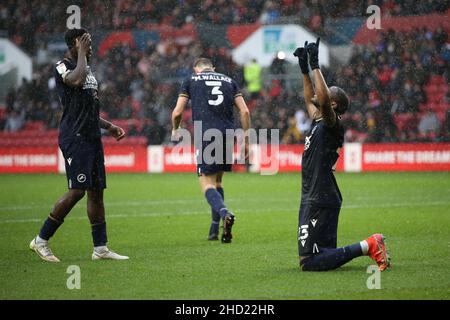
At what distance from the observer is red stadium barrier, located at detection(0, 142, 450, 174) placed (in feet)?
84.4

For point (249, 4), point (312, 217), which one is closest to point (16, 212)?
point (312, 217)

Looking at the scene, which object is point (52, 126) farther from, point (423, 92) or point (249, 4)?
point (423, 92)

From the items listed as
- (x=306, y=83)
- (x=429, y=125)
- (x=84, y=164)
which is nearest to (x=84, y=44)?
(x=84, y=164)

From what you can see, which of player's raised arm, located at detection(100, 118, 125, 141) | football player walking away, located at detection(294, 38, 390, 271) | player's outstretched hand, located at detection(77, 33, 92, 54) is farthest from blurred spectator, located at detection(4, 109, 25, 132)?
football player walking away, located at detection(294, 38, 390, 271)

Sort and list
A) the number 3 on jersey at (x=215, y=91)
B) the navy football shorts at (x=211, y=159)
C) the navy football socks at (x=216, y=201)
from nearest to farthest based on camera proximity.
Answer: the navy football socks at (x=216, y=201) < the navy football shorts at (x=211, y=159) < the number 3 on jersey at (x=215, y=91)

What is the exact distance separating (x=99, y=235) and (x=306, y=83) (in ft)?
8.91

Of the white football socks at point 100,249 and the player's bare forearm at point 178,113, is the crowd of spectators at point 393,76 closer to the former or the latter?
the player's bare forearm at point 178,113

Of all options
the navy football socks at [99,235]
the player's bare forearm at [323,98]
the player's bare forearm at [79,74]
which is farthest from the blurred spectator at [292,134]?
the player's bare forearm at [323,98]

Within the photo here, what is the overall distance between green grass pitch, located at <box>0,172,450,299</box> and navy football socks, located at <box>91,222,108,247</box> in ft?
0.75

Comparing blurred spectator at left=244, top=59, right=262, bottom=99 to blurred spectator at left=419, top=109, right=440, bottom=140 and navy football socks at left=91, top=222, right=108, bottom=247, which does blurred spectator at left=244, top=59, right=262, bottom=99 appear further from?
navy football socks at left=91, top=222, right=108, bottom=247

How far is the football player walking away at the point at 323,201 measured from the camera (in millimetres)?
8523

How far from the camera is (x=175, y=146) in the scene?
2727 centimetres

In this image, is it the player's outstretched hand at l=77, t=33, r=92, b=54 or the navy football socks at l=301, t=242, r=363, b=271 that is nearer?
the navy football socks at l=301, t=242, r=363, b=271
